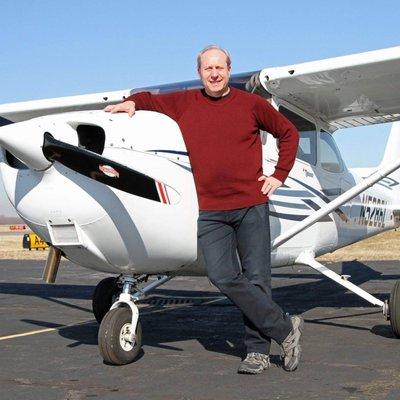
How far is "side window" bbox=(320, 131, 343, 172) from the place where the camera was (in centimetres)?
702

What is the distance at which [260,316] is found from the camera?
14.6ft

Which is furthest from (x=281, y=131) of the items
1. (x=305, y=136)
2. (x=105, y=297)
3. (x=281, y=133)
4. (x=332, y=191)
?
(x=105, y=297)

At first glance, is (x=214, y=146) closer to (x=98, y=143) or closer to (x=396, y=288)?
(x=98, y=143)

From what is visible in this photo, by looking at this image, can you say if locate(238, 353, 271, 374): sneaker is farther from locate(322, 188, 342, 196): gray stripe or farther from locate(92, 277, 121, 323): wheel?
locate(322, 188, 342, 196): gray stripe

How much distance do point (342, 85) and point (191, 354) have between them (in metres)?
2.89

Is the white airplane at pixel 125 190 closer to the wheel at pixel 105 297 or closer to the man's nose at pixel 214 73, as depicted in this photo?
the man's nose at pixel 214 73

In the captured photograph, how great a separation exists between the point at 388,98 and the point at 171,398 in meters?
4.29

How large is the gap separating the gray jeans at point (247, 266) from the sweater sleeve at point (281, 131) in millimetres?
294

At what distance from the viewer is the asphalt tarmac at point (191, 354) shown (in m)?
4.00

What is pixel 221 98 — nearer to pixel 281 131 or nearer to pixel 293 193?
pixel 281 131

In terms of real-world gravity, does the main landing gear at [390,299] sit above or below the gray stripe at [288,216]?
below

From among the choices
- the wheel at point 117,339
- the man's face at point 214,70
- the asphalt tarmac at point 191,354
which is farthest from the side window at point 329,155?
the wheel at point 117,339

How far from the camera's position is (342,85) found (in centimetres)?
646

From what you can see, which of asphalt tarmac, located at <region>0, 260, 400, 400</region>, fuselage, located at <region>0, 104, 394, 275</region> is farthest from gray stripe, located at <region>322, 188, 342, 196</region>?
fuselage, located at <region>0, 104, 394, 275</region>
